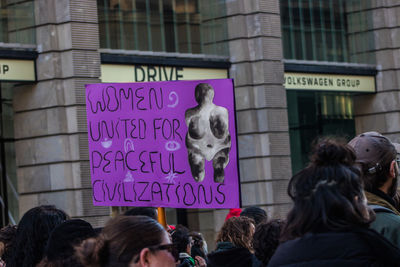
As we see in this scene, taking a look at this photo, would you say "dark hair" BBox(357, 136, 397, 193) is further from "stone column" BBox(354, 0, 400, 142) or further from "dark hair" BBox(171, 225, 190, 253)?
"stone column" BBox(354, 0, 400, 142)

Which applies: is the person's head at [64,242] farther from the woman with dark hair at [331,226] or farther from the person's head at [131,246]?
the woman with dark hair at [331,226]

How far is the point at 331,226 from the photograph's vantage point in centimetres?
318

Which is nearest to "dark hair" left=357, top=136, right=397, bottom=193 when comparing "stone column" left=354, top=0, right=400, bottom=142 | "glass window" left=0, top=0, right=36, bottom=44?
"glass window" left=0, top=0, right=36, bottom=44

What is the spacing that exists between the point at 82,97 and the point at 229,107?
732 centimetres

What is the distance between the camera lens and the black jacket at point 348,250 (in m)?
3.15

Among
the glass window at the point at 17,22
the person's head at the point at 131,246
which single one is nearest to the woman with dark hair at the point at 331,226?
the person's head at the point at 131,246

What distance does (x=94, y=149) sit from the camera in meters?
8.36

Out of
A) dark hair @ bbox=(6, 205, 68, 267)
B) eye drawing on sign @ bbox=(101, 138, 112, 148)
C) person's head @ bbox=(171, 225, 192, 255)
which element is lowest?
person's head @ bbox=(171, 225, 192, 255)

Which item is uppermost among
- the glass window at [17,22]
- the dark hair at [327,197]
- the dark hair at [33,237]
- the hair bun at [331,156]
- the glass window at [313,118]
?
the glass window at [17,22]

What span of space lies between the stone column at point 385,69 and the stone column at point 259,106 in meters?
3.59

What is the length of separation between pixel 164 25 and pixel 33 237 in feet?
41.7

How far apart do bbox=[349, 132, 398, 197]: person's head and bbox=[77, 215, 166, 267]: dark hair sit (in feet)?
4.94

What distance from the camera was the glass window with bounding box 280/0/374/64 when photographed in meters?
19.4

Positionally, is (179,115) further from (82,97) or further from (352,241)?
(82,97)
